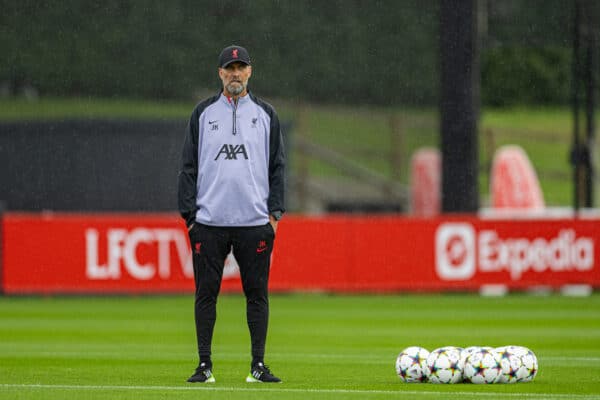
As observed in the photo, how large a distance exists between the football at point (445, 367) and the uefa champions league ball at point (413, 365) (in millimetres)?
41

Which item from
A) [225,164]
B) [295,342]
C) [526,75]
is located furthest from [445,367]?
[526,75]

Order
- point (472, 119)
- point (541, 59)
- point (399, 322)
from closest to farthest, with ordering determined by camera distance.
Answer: point (399, 322)
point (472, 119)
point (541, 59)

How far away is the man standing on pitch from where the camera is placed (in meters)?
10.7

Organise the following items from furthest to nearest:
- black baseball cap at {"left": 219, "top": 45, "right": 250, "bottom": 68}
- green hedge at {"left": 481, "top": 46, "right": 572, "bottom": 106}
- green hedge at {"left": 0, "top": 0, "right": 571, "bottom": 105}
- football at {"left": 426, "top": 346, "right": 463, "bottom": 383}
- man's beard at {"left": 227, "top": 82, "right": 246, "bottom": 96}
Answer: green hedge at {"left": 481, "top": 46, "right": 572, "bottom": 106}, green hedge at {"left": 0, "top": 0, "right": 571, "bottom": 105}, football at {"left": 426, "top": 346, "right": 463, "bottom": 383}, man's beard at {"left": 227, "top": 82, "right": 246, "bottom": 96}, black baseball cap at {"left": 219, "top": 45, "right": 250, "bottom": 68}

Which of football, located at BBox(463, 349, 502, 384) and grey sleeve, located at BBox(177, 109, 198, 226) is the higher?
grey sleeve, located at BBox(177, 109, 198, 226)

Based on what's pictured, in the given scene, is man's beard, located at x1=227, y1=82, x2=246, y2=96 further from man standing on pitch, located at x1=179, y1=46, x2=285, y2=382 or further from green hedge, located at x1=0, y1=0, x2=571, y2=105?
green hedge, located at x1=0, y1=0, x2=571, y2=105

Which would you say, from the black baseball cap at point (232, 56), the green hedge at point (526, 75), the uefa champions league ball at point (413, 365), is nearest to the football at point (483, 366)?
the uefa champions league ball at point (413, 365)

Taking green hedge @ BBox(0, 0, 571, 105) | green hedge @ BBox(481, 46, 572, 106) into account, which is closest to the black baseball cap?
green hedge @ BBox(0, 0, 571, 105)

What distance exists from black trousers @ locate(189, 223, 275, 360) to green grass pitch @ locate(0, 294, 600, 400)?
1.27 feet

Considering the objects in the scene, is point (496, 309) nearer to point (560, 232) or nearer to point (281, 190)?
point (560, 232)

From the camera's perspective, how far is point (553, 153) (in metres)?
45.2

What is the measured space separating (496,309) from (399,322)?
309 centimetres

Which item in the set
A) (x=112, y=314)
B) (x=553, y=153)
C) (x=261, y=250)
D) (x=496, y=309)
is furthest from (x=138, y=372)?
(x=553, y=153)

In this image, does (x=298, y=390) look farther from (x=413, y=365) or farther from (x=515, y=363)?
(x=515, y=363)
